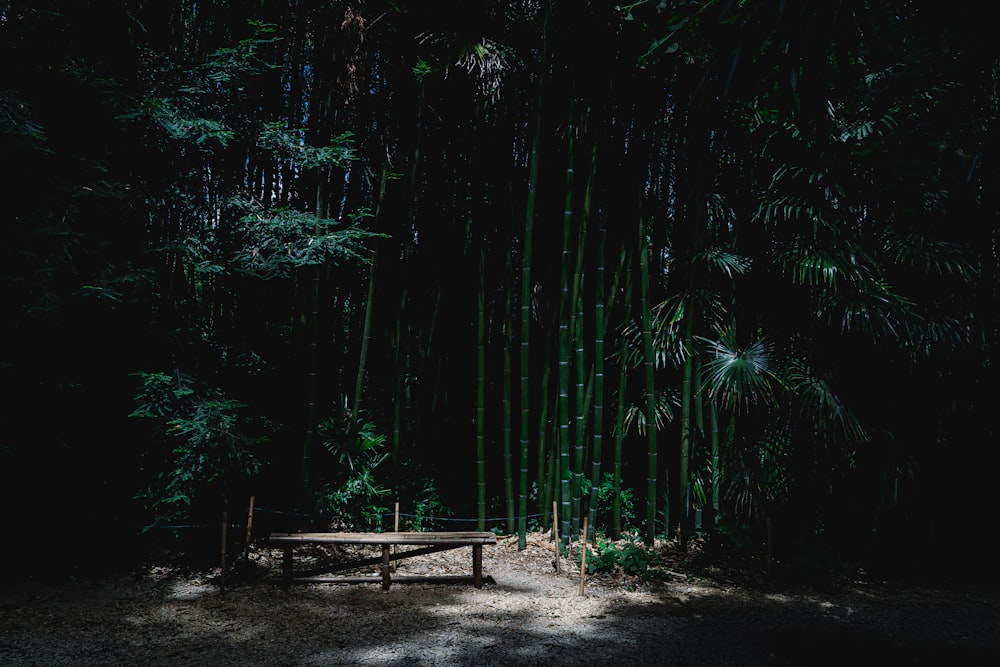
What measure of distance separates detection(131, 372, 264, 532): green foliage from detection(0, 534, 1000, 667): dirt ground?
0.51 meters

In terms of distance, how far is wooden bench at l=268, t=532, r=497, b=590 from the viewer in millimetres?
4090

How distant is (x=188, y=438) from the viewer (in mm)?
4051

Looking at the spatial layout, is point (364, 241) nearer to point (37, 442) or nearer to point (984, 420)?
point (37, 442)

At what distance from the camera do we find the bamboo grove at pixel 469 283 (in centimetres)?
393

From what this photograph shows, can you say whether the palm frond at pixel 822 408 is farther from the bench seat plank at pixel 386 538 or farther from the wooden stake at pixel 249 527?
the wooden stake at pixel 249 527

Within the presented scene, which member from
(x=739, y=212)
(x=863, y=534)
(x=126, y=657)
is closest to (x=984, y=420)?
(x=863, y=534)

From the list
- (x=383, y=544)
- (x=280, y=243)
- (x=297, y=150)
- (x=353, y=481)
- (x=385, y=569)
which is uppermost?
(x=297, y=150)

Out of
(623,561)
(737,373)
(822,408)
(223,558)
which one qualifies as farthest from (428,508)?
(822,408)

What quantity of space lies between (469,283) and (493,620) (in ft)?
7.87

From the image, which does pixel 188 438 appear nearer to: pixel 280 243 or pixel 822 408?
pixel 280 243

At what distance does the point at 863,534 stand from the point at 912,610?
2.61ft

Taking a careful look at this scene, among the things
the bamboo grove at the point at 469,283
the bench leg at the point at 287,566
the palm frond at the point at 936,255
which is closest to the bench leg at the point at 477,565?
the bamboo grove at the point at 469,283

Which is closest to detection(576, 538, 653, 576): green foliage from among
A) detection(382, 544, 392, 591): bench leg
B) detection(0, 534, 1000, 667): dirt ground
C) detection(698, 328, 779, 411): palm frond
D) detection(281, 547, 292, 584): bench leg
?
detection(0, 534, 1000, 667): dirt ground

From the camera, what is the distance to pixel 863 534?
193 inches
